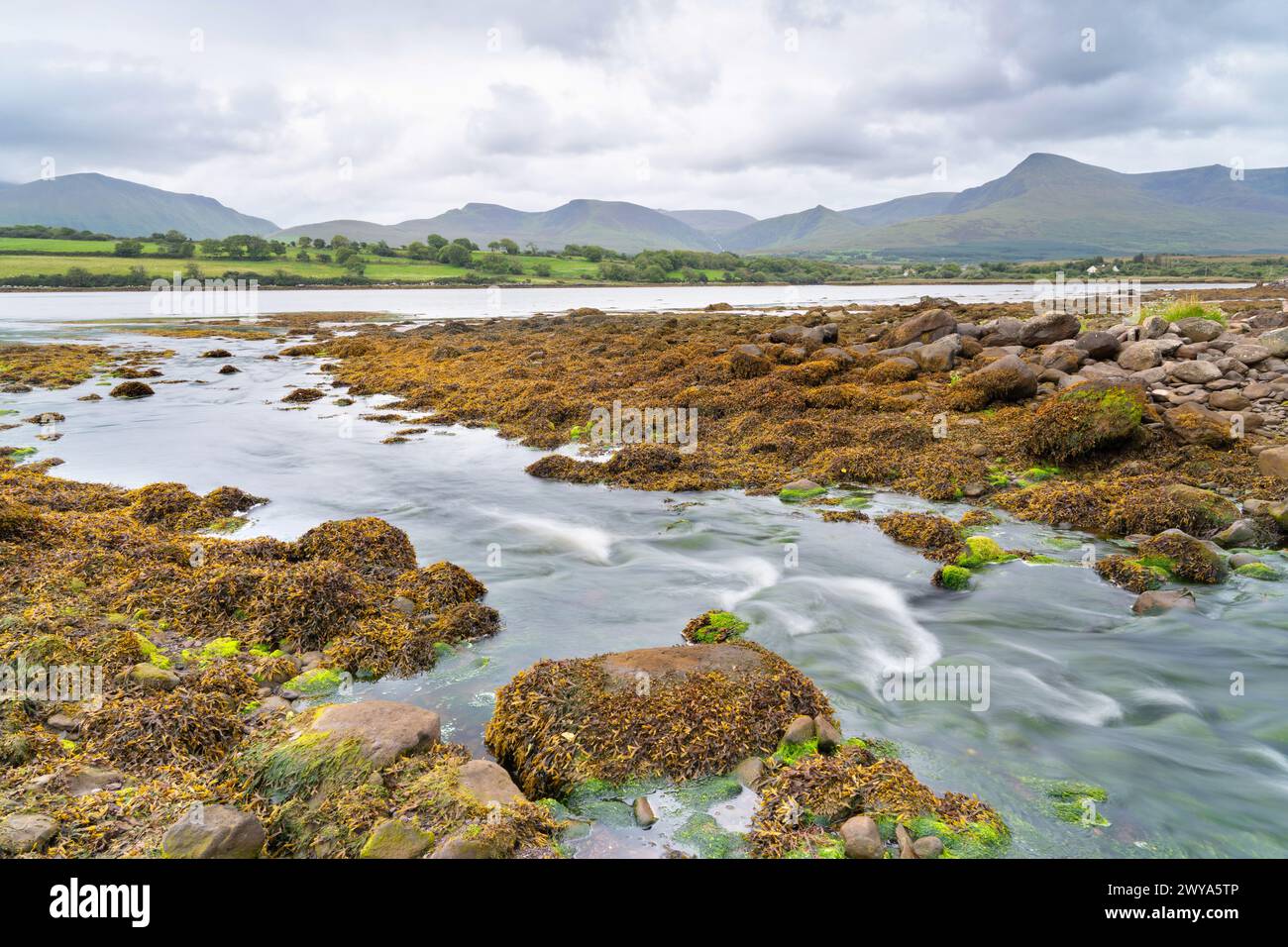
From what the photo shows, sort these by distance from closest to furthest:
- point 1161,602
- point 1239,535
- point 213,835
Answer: point 213,835 → point 1161,602 → point 1239,535

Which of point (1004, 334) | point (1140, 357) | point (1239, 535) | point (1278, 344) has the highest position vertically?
point (1004, 334)

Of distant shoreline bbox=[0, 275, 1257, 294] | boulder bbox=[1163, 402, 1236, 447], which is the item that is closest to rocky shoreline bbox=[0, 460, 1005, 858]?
boulder bbox=[1163, 402, 1236, 447]

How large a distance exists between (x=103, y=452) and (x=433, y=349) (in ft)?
61.1

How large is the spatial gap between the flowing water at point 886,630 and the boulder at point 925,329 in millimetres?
13926

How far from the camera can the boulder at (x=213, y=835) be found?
3.83m

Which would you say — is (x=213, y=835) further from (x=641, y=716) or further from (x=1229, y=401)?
(x=1229, y=401)

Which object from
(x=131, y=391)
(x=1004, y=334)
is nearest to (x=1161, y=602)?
(x=1004, y=334)

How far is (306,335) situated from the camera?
161 feet

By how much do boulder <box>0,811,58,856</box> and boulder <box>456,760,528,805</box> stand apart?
2.37 meters

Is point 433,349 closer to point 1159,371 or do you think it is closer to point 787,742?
point 1159,371

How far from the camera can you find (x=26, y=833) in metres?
3.97

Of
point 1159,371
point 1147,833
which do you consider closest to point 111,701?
point 1147,833

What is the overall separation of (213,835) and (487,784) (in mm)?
1615

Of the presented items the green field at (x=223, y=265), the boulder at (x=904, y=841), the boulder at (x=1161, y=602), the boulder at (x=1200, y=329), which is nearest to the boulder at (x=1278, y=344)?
the boulder at (x=1200, y=329)
